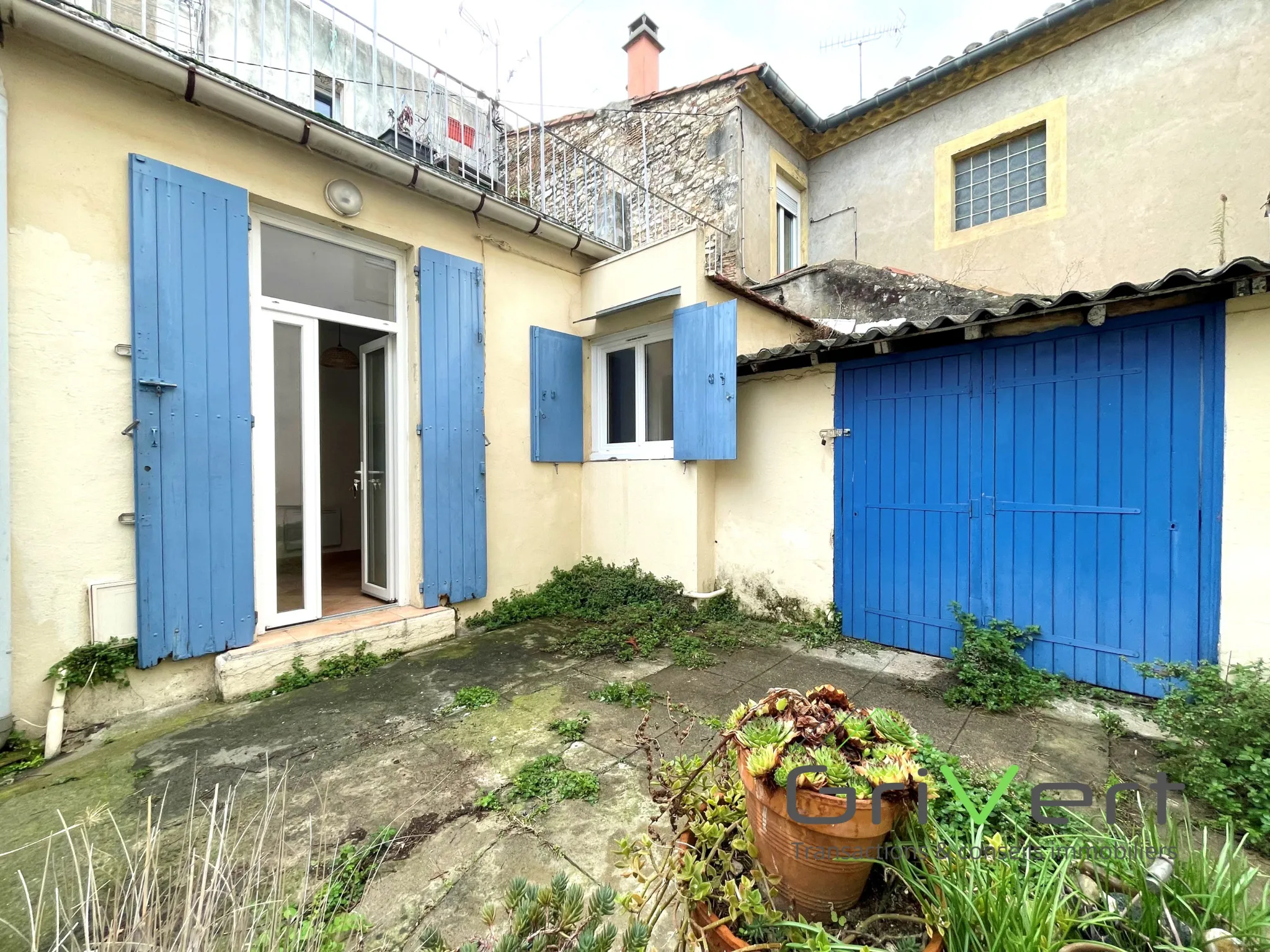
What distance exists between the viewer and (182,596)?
3209 mm

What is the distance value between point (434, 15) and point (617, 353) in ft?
10.7

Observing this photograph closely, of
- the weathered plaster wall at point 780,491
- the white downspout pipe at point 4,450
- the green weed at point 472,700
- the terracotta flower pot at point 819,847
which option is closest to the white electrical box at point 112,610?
the white downspout pipe at point 4,450

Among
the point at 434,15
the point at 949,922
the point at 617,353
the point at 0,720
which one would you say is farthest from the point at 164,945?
the point at 434,15

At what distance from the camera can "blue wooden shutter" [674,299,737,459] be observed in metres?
4.46

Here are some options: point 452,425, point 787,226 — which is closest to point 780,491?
point 452,425

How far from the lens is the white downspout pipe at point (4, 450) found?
265cm

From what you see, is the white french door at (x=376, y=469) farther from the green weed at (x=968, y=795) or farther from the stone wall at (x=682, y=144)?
the green weed at (x=968, y=795)

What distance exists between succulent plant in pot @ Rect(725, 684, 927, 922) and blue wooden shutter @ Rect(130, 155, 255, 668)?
356cm

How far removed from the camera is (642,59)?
25.7 feet

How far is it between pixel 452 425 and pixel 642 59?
7.05 m

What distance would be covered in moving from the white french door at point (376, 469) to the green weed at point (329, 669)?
0.76 meters

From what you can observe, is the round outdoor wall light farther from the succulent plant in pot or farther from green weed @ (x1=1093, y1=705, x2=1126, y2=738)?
green weed @ (x1=1093, y1=705, x2=1126, y2=738)

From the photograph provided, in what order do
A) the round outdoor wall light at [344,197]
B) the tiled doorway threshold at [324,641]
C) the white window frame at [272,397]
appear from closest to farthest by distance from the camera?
1. the tiled doorway threshold at [324,641]
2. the white window frame at [272,397]
3. the round outdoor wall light at [344,197]

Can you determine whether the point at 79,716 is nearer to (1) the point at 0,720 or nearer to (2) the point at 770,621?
(1) the point at 0,720
